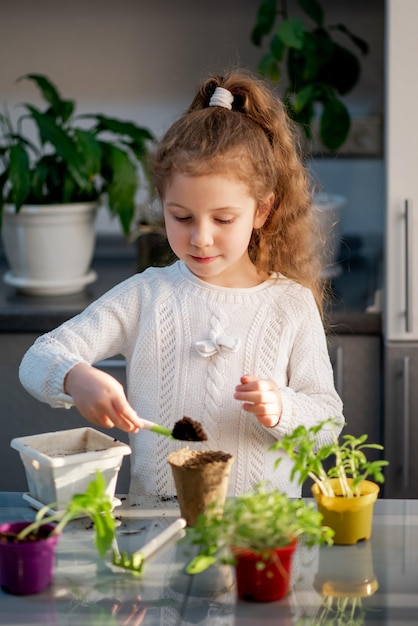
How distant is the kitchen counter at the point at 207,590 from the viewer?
99 cm

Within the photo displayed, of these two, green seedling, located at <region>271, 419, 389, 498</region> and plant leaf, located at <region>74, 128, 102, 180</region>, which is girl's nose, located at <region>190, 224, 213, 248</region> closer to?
green seedling, located at <region>271, 419, 389, 498</region>

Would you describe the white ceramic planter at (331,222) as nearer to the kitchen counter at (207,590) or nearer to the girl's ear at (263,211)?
the girl's ear at (263,211)

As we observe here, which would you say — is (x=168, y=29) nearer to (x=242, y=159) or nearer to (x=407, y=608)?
(x=242, y=159)

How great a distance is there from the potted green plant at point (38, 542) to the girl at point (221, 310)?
11.3 inches

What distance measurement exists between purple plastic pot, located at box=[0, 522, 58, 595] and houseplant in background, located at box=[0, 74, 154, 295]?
147 centimetres

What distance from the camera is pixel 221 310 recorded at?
5.15 ft

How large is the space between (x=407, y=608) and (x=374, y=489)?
211 millimetres

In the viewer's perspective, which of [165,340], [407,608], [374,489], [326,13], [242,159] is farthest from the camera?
[326,13]

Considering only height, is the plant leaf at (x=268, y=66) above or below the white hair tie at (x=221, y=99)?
above

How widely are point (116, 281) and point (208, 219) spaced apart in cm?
136

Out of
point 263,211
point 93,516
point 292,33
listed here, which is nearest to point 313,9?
point 292,33

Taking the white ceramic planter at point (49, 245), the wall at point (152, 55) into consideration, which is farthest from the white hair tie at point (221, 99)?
the wall at point (152, 55)

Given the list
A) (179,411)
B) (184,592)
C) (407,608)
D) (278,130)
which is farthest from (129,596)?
(278,130)

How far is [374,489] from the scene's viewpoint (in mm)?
1207
